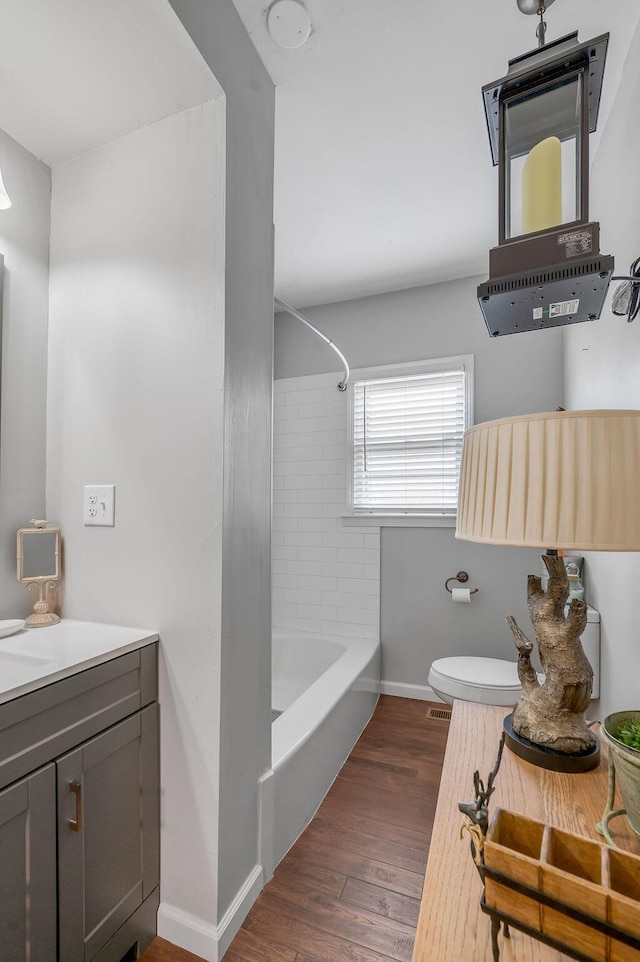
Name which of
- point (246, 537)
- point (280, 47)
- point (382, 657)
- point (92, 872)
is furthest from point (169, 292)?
point (382, 657)

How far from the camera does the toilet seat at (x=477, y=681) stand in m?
2.11

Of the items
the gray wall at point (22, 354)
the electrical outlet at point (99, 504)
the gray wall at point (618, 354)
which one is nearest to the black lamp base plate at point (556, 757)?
the gray wall at point (618, 354)

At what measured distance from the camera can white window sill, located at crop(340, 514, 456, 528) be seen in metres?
2.84

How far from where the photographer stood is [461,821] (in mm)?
822

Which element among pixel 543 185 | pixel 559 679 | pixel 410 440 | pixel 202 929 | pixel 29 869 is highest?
pixel 543 185

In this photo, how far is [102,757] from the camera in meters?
1.14

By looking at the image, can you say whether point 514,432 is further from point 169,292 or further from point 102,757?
point 102,757

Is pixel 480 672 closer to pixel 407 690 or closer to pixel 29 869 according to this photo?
pixel 407 690

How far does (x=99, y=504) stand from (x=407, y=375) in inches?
83.8

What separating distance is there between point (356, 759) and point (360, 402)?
208 centimetres

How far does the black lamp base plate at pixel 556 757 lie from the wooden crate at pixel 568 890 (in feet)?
1.32

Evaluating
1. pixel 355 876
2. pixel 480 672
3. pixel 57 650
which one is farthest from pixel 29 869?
pixel 480 672

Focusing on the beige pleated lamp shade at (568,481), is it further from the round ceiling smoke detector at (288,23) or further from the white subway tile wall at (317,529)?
the white subway tile wall at (317,529)

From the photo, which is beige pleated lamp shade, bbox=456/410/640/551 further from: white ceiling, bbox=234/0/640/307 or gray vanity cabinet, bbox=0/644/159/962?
white ceiling, bbox=234/0/640/307
